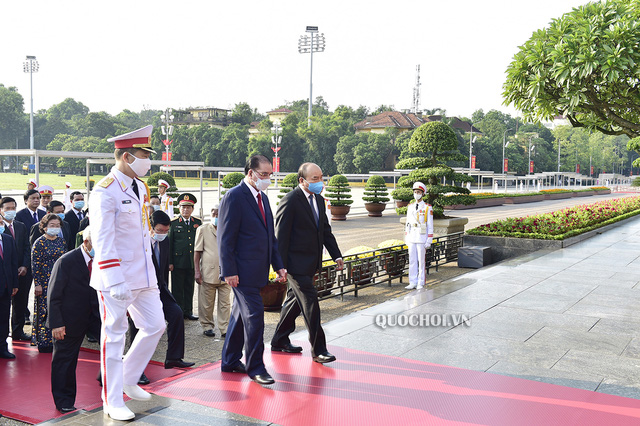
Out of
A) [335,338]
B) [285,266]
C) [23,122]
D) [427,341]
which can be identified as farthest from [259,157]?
[23,122]

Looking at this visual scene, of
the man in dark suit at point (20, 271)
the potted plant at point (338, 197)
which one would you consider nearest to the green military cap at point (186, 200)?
the man in dark suit at point (20, 271)

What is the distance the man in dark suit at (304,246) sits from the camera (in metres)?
4.96

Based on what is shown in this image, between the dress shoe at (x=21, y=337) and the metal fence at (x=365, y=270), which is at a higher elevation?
the metal fence at (x=365, y=270)

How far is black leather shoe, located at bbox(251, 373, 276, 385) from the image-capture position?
14.5ft

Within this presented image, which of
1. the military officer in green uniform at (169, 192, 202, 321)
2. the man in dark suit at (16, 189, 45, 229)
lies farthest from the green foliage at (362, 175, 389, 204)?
the military officer in green uniform at (169, 192, 202, 321)

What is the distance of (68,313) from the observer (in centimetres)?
455

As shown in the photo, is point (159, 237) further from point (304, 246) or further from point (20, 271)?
point (20, 271)

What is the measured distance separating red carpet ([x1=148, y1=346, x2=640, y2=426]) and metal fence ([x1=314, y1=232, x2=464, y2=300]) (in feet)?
9.68

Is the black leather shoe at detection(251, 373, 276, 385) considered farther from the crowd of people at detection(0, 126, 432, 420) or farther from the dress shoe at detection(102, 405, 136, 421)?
the dress shoe at detection(102, 405, 136, 421)

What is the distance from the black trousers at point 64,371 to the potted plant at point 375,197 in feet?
76.2

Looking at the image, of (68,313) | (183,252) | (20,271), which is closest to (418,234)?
(183,252)

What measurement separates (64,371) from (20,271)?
2.73m

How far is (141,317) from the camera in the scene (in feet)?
13.0

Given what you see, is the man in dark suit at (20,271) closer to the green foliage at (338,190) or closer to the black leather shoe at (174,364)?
the black leather shoe at (174,364)
